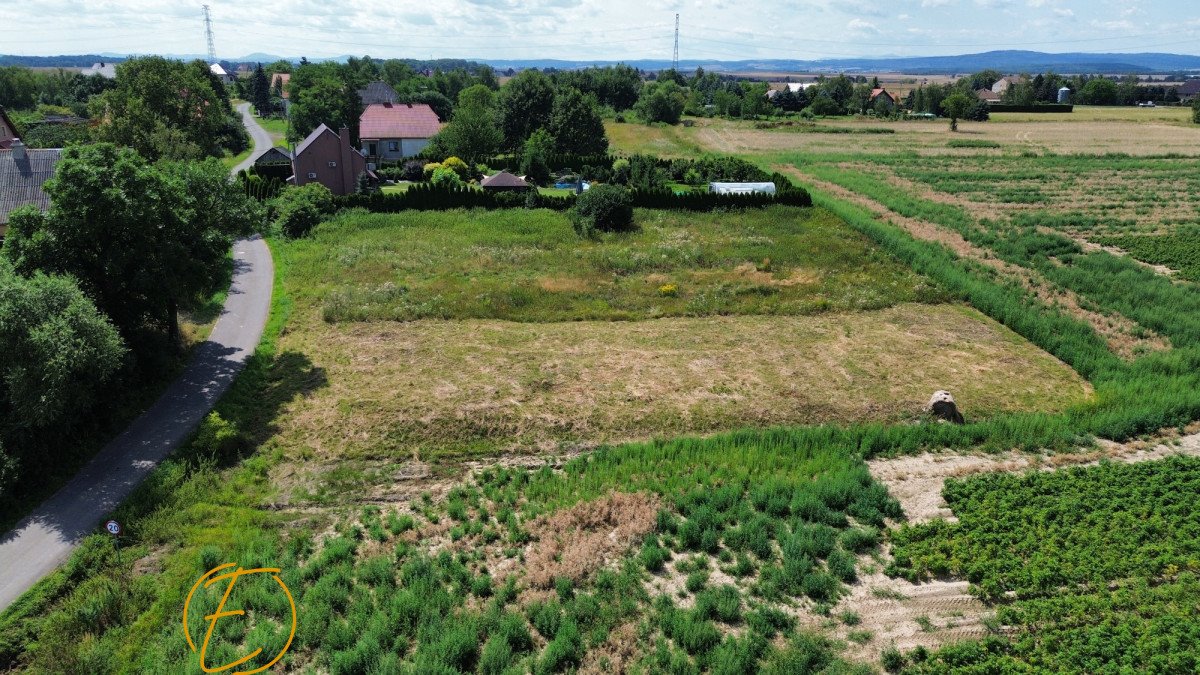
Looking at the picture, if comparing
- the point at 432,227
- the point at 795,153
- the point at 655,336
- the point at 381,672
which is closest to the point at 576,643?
the point at 381,672

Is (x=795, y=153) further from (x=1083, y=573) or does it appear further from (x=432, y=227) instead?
(x=1083, y=573)

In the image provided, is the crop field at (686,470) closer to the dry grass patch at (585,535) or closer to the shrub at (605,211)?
the dry grass patch at (585,535)

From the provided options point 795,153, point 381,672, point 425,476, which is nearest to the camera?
point 381,672

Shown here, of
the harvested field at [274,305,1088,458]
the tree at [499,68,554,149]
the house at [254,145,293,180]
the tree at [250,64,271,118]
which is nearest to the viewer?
the harvested field at [274,305,1088,458]

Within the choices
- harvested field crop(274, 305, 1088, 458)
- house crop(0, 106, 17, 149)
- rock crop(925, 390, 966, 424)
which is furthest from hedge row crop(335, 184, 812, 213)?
rock crop(925, 390, 966, 424)

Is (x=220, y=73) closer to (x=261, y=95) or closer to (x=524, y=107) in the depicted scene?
(x=261, y=95)

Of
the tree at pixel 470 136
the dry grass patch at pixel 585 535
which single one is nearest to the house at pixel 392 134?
the tree at pixel 470 136

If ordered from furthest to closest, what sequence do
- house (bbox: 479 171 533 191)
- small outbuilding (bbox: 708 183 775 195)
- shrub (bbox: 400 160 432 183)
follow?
shrub (bbox: 400 160 432 183) < house (bbox: 479 171 533 191) < small outbuilding (bbox: 708 183 775 195)

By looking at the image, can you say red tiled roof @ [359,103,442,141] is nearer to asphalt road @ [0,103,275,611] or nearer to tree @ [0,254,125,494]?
asphalt road @ [0,103,275,611]
